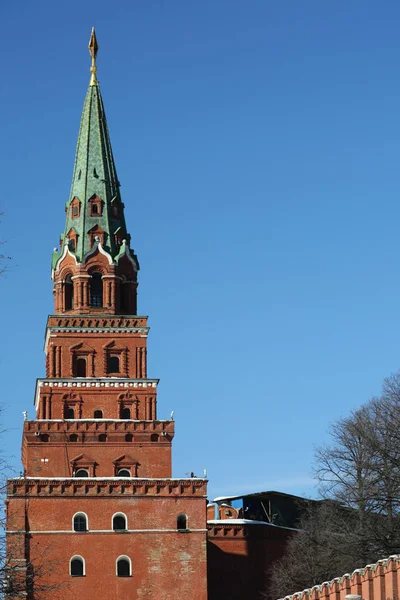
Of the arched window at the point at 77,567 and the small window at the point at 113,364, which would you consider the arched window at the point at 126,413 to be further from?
the arched window at the point at 77,567

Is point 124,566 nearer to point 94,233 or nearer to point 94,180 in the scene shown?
point 94,233

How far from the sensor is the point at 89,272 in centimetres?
7481

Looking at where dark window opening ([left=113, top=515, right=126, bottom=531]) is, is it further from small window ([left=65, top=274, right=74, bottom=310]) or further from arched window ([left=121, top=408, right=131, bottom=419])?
small window ([left=65, top=274, right=74, bottom=310])

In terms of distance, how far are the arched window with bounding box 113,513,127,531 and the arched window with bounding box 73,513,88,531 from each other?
1.50 meters

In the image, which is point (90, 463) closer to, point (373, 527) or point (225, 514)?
point (225, 514)

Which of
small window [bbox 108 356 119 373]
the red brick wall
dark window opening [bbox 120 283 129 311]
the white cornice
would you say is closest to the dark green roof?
dark window opening [bbox 120 283 129 311]

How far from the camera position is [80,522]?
68000 mm

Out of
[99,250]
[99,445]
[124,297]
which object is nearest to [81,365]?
[124,297]

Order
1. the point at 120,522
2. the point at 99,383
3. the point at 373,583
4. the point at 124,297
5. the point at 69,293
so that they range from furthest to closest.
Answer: the point at 124,297, the point at 69,293, the point at 99,383, the point at 120,522, the point at 373,583

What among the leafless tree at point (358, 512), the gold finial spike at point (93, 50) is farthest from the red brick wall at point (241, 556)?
the gold finial spike at point (93, 50)

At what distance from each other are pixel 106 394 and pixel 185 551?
1032cm

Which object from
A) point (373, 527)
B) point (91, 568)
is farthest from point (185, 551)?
point (373, 527)

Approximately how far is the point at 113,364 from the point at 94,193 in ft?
33.1

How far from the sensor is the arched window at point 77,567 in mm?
66562
